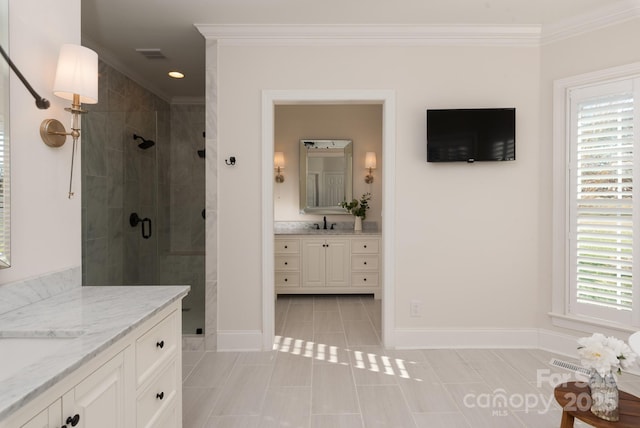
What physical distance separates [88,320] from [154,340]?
280mm

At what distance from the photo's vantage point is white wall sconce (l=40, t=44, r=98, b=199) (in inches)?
60.5

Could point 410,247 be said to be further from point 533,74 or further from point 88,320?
point 88,320

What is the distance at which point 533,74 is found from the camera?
3.02 m

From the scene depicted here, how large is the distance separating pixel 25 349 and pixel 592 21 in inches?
155

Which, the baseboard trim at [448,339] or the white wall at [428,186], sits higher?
the white wall at [428,186]

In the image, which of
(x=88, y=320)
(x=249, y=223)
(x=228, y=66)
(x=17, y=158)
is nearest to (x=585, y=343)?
(x=88, y=320)

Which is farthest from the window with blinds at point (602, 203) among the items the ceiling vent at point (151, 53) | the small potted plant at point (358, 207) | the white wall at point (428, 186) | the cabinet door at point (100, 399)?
the ceiling vent at point (151, 53)

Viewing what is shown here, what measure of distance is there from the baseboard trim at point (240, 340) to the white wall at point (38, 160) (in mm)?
1515

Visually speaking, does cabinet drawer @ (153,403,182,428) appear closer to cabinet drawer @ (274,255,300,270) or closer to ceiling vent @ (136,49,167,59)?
cabinet drawer @ (274,255,300,270)

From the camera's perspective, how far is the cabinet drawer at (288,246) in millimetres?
4613

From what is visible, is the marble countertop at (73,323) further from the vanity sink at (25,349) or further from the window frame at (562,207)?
the window frame at (562,207)

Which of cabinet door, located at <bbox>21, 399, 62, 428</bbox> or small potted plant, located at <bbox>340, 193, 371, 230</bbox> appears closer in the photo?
cabinet door, located at <bbox>21, 399, 62, 428</bbox>

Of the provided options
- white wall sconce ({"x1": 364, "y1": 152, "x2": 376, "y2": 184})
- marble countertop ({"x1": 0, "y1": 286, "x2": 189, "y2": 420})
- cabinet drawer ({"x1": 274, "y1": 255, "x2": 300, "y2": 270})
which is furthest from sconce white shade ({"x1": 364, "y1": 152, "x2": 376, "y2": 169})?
marble countertop ({"x1": 0, "y1": 286, "x2": 189, "y2": 420})

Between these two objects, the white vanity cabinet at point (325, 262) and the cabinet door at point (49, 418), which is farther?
the white vanity cabinet at point (325, 262)
